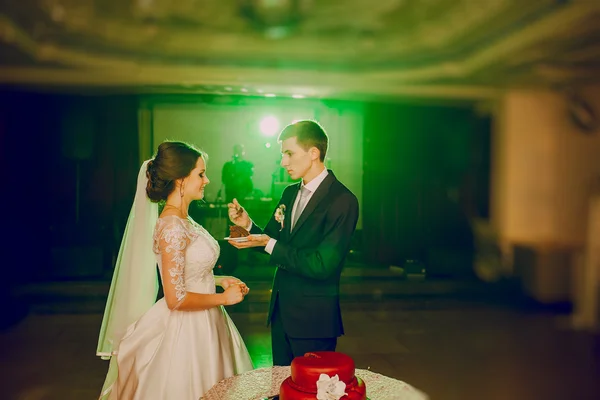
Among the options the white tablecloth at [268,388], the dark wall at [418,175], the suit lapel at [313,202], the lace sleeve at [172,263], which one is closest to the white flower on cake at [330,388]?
the white tablecloth at [268,388]

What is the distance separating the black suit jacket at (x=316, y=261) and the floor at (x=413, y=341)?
163cm

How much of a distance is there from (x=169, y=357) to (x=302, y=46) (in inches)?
213

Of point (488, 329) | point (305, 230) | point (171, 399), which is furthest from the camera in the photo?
point (488, 329)

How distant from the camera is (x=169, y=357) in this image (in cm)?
197

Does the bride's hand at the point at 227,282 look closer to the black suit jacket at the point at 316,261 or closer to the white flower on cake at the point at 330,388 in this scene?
the black suit jacket at the point at 316,261

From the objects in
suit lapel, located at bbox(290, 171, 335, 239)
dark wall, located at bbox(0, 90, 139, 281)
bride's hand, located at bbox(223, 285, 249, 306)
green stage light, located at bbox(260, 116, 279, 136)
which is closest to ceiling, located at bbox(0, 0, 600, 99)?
dark wall, located at bbox(0, 90, 139, 281)

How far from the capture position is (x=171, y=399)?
76.0 inches

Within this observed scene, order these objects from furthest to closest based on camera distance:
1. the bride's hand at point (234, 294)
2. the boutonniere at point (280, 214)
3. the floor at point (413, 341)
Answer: the floor at point (413, 341)
the boutonniere at point (280, 214)
the bride's hand at point (234, 294)

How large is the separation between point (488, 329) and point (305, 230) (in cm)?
354

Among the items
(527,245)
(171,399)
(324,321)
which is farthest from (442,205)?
(171,399)

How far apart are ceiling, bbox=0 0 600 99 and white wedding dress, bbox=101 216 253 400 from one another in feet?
11.7

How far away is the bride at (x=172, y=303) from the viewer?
1941 millimetres

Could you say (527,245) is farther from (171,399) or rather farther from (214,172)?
(171,399)

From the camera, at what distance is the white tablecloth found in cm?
138
